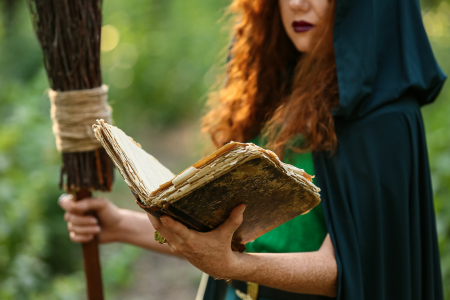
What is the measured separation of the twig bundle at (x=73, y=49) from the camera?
165 cm

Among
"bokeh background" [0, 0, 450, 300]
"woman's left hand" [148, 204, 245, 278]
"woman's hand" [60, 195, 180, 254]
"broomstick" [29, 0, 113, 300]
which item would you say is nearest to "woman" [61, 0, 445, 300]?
"woman's left hand" [148, 204, 245, 278]

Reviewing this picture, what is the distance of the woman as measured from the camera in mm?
1458

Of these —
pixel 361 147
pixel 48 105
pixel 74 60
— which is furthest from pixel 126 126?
pixel 361 147

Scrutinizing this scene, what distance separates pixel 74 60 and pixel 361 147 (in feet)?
3.60

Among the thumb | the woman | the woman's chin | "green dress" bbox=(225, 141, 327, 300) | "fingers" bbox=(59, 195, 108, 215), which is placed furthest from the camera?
"fingers" bbox=(59, 195, 108, 215)

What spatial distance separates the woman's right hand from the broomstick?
0.08 meters

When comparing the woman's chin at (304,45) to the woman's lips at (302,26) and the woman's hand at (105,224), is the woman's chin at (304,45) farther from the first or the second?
the woman's hand at (105,224)

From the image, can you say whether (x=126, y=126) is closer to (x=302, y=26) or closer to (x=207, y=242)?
(x=302, y=26)

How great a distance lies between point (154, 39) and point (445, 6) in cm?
583

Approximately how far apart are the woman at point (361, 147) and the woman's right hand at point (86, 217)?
0.64 metres

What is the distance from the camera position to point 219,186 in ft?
3.36

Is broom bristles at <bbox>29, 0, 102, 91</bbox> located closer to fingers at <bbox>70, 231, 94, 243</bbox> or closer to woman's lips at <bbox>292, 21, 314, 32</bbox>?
fingers at <bbox>70, 231, 94, 243</bbox>

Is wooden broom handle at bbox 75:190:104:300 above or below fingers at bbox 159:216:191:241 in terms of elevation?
below

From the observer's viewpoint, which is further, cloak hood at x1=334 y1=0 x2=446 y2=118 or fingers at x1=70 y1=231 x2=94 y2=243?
fingers at x1=70 y1=231 x2=94 y2=243
